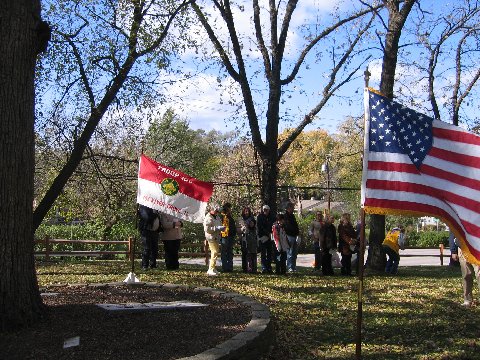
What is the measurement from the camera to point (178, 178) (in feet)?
36.5

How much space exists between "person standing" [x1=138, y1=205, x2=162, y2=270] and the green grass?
100 cm

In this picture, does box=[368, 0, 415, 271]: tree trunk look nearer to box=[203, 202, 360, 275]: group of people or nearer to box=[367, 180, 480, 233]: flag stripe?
box=[203, 202, 360, 275]: group of people

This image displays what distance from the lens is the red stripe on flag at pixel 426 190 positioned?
6180mm

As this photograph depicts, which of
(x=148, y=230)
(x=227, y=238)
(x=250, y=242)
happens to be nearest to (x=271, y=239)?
(x=250, y=242)

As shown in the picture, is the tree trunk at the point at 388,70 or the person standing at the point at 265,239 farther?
the tree trunk at the point at 388,70

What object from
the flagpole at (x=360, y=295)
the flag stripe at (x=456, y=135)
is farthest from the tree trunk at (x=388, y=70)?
the flag stripe at (x=456, y=135)

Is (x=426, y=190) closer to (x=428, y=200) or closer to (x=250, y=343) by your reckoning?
(x=428, y=200)

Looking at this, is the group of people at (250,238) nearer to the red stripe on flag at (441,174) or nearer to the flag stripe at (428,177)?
the flag stripe at (428,177)

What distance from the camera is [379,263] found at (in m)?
16.7

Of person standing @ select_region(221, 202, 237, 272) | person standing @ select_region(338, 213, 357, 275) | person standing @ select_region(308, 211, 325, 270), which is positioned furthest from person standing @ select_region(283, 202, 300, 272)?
person standing @ select_region(221, 202, 237, 272)

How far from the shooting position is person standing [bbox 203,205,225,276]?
46.9ft

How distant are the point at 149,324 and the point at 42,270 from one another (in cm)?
902

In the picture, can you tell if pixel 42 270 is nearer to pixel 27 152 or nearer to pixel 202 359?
pixel 27 152

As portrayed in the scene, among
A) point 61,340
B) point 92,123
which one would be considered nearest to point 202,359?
point 61,340
